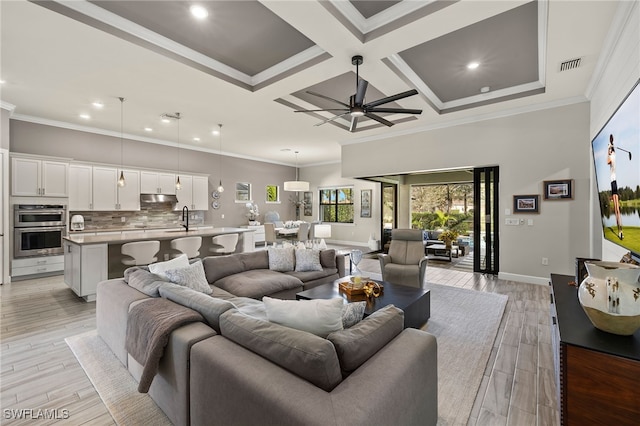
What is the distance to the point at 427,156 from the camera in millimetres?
6141

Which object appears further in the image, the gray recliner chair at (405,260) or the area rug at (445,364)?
the gray recliner chair at (405,260)

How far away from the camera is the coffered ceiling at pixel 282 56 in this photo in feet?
8.79

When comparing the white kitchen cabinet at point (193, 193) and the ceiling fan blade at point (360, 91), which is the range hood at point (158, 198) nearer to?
the white kitchen cabinet at point (193, 193)

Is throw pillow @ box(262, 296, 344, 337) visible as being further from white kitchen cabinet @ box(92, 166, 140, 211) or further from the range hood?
the range hood

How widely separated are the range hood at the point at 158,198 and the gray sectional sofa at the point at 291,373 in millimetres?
6185

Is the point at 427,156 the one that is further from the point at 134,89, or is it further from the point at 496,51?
the point at 134,89

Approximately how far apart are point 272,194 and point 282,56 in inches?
285

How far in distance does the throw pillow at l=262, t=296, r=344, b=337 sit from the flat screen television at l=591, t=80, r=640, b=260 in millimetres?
2187

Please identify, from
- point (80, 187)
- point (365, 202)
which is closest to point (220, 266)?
point (80, 187)

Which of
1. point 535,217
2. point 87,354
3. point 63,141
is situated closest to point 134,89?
point 63,141

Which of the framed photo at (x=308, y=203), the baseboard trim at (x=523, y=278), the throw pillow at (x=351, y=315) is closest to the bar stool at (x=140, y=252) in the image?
the throw pillow at (x=351, y=315)

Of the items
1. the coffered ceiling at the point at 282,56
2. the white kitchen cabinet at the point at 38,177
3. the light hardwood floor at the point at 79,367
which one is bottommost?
the light hardwood floor at the point at 79,367

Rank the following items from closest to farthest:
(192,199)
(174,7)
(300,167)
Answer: (174,7)
(192,199)
(300,167)

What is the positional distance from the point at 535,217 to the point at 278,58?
4.91 metres
